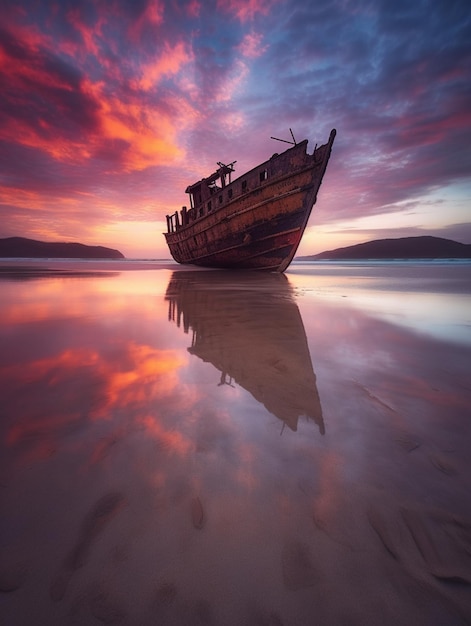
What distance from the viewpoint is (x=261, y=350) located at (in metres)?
3.29

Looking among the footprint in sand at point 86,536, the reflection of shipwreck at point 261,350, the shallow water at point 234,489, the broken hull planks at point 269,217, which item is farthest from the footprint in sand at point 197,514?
the broken hull planks at point 269,217

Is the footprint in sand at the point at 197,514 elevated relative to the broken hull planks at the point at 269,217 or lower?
lower

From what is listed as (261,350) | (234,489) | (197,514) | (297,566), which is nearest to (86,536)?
(197,514)

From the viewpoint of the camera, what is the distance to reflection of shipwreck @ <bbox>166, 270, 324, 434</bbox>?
7.09ft

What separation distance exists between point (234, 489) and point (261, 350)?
2.01 metres

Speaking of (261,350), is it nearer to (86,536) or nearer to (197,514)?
(197,514)

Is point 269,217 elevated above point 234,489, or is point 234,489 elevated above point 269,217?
point 269,217

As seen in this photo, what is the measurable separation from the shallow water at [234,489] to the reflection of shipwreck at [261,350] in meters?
0.03

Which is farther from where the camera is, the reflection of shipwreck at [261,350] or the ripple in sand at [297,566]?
the reflection of shipwreck at [261,350]

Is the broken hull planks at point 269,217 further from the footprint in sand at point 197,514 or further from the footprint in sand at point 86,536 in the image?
the footprint in sand at point 86,536

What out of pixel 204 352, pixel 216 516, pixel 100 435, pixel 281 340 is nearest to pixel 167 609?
pixel 216 516

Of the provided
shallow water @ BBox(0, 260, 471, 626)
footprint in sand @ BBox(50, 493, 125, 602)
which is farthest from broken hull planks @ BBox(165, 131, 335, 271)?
footprint in sand @ BBox(50, 493, 125, 602)

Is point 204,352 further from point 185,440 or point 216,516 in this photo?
point 216,516

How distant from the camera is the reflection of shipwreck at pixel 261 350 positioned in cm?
216
